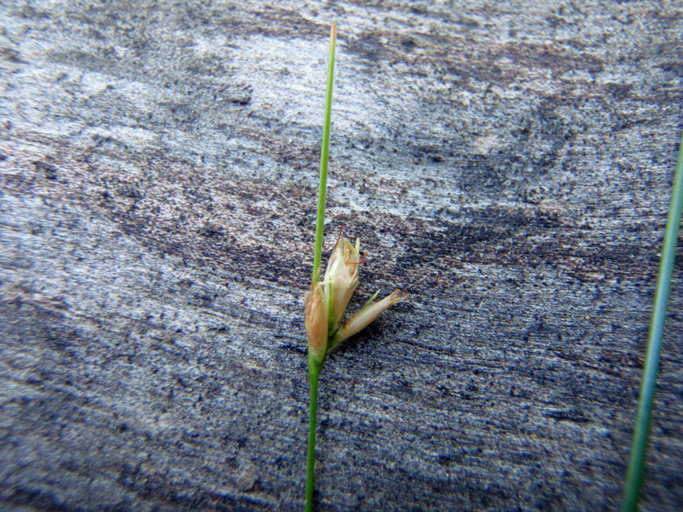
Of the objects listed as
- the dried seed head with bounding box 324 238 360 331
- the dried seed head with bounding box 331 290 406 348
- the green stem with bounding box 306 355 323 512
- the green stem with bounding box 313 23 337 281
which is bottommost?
the green stem with bounding box 306 355 323 512

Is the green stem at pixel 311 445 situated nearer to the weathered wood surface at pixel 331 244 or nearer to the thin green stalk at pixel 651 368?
the weathered wood surface at pixel 331 244

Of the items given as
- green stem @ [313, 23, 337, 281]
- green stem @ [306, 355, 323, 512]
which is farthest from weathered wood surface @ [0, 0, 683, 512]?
green stem @ [313, 23, 337, 281]

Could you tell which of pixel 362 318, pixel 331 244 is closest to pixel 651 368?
pixel 362 318

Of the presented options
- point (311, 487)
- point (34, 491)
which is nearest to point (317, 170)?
point (311, 487)

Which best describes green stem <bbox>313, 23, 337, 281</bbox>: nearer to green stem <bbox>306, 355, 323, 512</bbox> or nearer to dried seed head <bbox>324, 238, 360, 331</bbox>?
dried seed head <bbox>324, 238, 360, 331</bbox>

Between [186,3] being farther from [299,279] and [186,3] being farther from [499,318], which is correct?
[499,318]

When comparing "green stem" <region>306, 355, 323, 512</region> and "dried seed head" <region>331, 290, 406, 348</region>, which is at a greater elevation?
"dried seed head" <region>331, 290, 406, 348</region>
